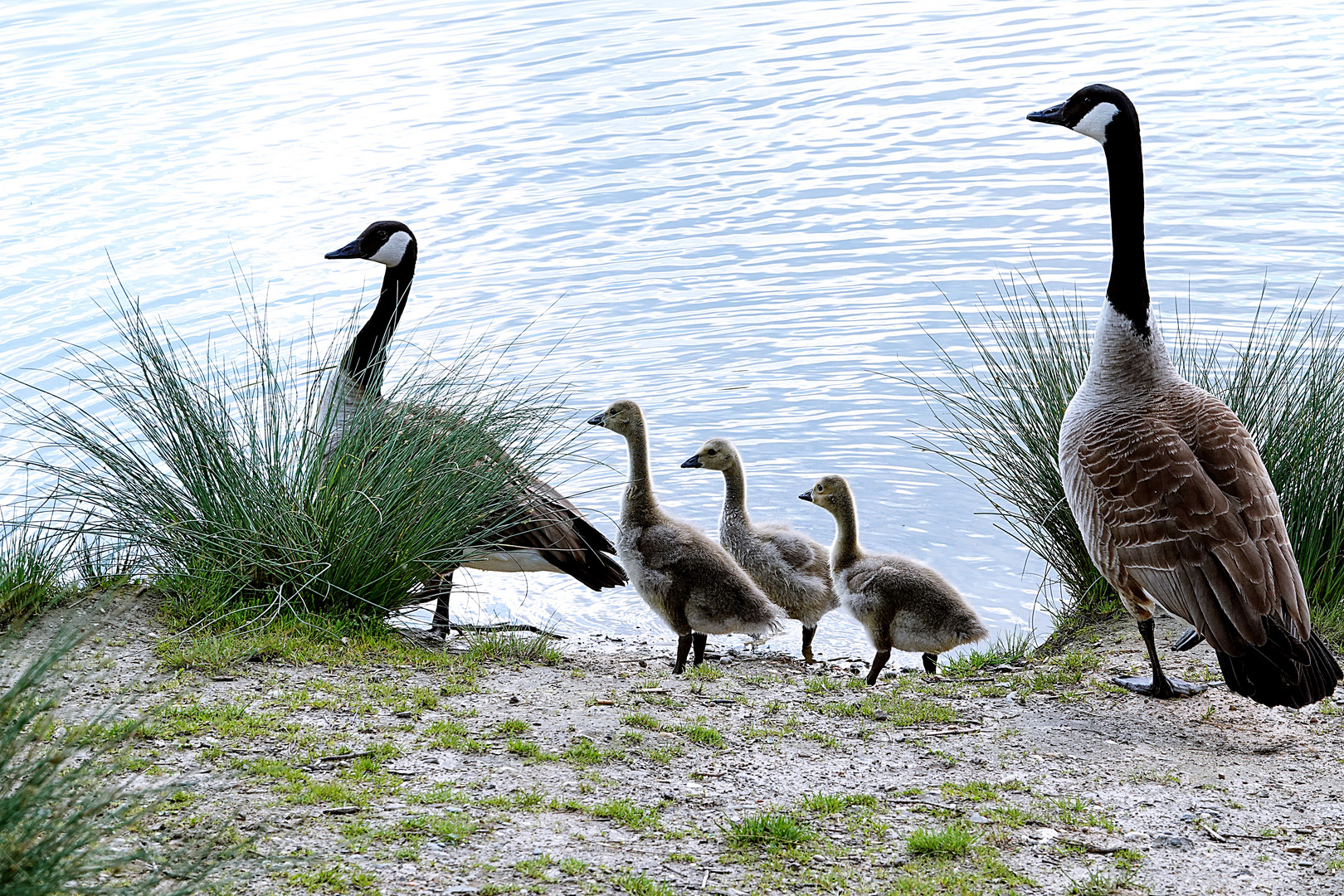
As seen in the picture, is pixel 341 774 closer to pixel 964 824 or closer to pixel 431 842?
pixel 431 842

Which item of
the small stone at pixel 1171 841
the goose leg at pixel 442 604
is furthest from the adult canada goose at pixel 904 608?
the small stone at pixel 1171 841

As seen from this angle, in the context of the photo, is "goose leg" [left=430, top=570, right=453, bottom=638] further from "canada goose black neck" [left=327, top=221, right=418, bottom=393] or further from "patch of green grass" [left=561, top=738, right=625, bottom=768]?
"patch of green grass" [left=561, top=738, right=625, bottom=768]

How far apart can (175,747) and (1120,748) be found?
12.9ft

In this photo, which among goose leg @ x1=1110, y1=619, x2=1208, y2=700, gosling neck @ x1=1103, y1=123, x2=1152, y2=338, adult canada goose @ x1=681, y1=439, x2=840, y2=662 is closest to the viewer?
goose leg @ x1=1110, y1=619, x2=1208, y2=700

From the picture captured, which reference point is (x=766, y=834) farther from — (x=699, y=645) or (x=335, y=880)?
(x=699, y=645)

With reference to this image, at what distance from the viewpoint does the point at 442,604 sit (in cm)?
740

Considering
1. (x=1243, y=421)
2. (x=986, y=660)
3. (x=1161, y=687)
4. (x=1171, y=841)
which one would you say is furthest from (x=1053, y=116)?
(x=1171, y=841)

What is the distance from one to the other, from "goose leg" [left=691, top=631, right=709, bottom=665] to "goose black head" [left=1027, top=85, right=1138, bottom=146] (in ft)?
11.5

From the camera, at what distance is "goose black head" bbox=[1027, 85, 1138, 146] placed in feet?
21.9

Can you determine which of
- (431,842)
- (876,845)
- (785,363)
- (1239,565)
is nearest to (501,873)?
(431,842)

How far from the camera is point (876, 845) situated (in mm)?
4391

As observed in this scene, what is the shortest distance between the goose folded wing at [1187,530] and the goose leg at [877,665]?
165 centimetres

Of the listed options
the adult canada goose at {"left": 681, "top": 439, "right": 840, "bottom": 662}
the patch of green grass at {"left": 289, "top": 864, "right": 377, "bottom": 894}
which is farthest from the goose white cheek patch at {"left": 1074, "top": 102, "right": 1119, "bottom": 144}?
the patch of green grass at {"left": 289, "top": 864, "right": 377, "bottom": 894}

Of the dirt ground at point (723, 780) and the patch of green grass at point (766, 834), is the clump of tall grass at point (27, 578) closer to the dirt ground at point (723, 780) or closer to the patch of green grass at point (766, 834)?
the dirt ground at point (723, 780)
